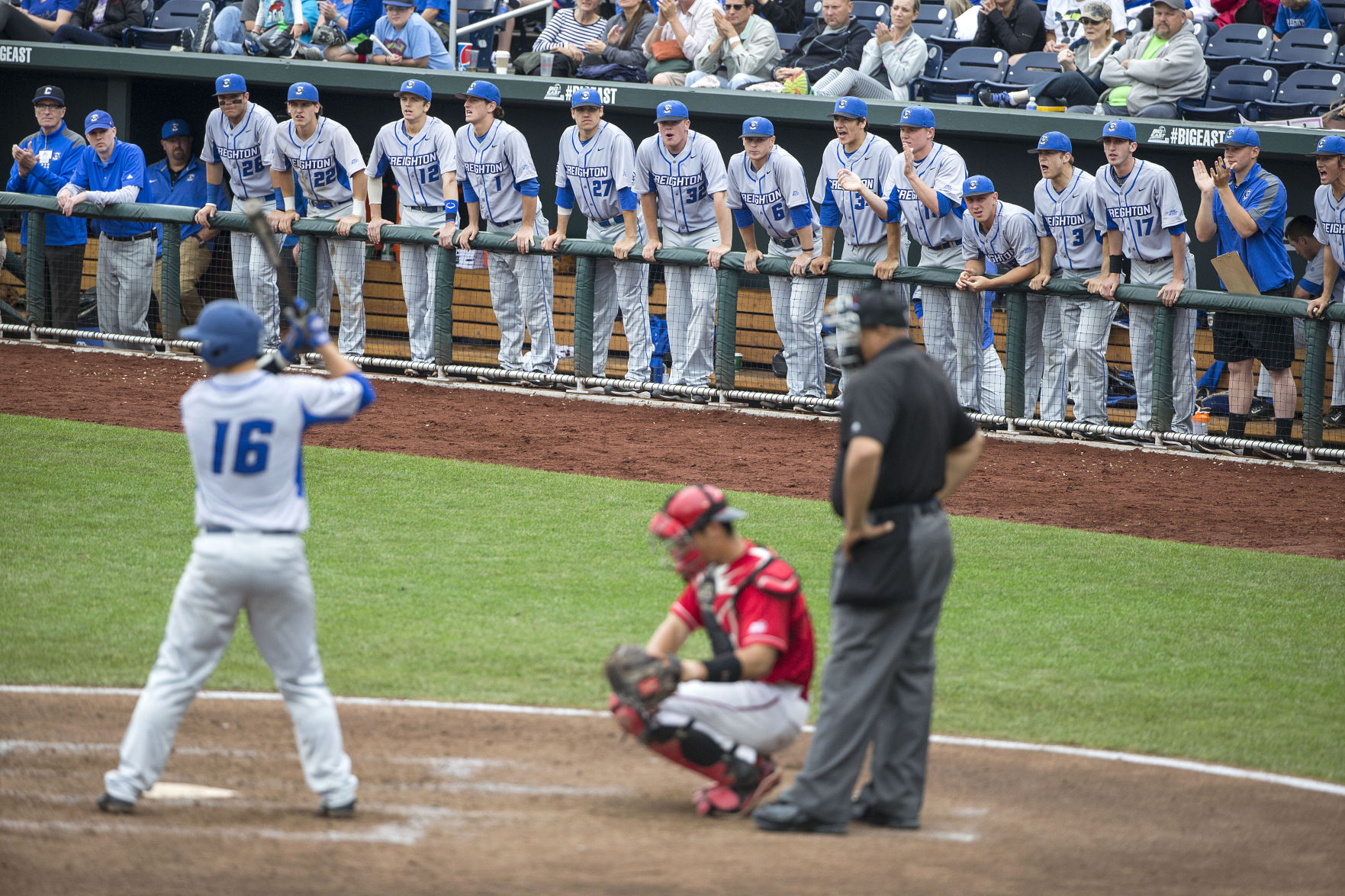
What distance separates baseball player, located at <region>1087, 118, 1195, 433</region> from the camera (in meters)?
10.7

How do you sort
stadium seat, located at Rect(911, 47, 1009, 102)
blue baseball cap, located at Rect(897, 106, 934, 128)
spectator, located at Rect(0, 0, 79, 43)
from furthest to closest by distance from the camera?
1. spectator, located at Rect(0, 0, 79, 43)
2. stadium seat, located at Rect(911, 47, 1009, 102)
3. blue baseball cap, located at Rect(897, 106, 934, 128)

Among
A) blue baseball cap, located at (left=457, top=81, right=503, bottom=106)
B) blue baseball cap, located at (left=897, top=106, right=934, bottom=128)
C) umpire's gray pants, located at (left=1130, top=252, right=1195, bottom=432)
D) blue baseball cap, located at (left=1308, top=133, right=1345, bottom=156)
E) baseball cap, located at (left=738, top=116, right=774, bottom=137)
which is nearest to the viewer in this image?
blue baseball cap, located at (left=1308, top=133, right=1345, bottom=156)

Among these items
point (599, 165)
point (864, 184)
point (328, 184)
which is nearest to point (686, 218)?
point (599, 165)

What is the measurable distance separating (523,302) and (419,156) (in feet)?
5.00

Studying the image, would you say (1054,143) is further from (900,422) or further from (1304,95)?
(900,422)

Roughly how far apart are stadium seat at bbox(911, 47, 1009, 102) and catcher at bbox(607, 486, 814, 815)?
32.3 feet

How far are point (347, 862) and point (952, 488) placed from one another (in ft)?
7.01

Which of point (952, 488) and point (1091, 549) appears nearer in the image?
point (952, 488)

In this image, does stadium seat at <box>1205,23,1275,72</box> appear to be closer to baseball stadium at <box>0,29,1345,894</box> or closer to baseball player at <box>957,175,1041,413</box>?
baseball stadium at <box>0,29,1345,894</box>

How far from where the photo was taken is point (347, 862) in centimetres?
410

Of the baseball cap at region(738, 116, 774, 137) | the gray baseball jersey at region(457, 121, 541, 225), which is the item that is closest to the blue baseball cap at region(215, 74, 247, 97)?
the gray baseball jersey at region(457, 121, 541, 225)

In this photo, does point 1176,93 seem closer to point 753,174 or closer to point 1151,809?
point 753,174

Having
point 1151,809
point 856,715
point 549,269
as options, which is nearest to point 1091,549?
point 1151,809

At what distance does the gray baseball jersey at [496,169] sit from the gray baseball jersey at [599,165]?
0.31 m
